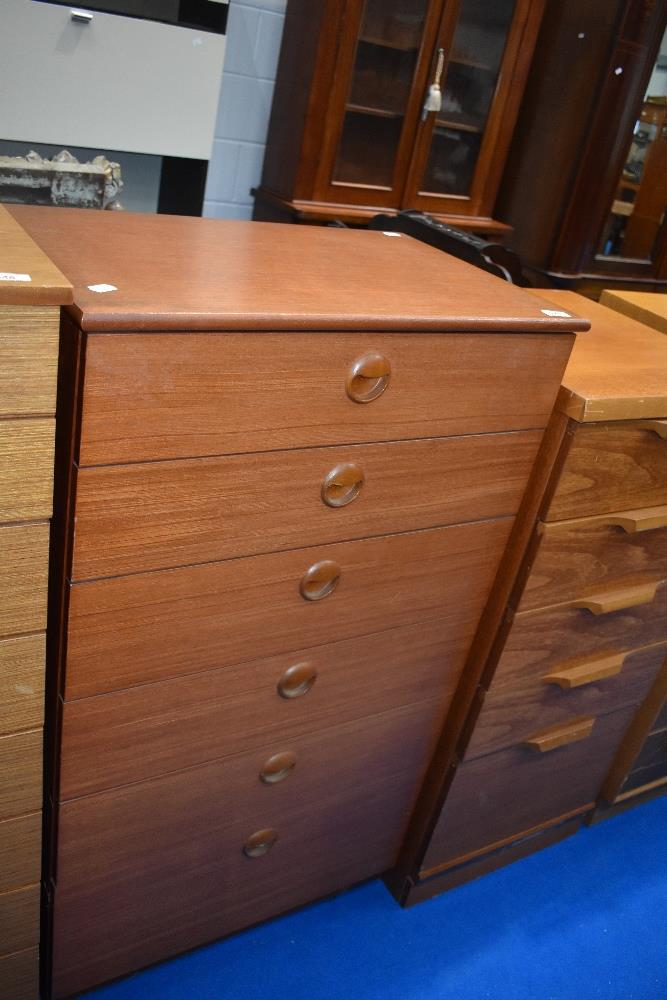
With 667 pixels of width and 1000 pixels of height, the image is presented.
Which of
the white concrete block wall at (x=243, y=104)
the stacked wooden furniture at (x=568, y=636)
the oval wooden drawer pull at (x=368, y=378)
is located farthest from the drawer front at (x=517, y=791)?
the white concrete block wall at (x=243, y=104)

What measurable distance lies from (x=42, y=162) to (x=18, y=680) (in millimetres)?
1067

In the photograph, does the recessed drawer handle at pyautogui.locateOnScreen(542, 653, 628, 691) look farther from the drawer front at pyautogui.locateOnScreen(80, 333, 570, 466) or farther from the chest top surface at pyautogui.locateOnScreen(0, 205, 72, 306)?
the chest top surface at pyautogui.locateOnScreen(0, 205, 72, 306)

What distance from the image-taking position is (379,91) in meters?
2.27

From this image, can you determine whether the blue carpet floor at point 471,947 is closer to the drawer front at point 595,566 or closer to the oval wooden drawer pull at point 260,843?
the oval wooden drawer pull at point 260,843

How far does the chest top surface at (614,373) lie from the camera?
1059 millimetres

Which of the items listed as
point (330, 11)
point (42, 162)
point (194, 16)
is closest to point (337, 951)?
point (42, 162)

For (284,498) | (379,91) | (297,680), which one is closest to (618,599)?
(297,680)

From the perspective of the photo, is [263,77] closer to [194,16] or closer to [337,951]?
[194,16]

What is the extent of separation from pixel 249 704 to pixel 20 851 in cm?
30

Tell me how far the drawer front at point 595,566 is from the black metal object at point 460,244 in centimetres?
42

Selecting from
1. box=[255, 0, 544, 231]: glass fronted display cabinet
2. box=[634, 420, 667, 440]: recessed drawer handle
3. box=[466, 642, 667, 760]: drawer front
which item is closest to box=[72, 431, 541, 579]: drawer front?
box=[634, 420, 667, 440]: recessed drawer handle

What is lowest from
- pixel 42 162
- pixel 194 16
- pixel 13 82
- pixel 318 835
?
pixel 318 835

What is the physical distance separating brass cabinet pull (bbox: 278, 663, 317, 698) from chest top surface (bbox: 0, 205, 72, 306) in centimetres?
56

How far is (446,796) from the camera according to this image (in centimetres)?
134
